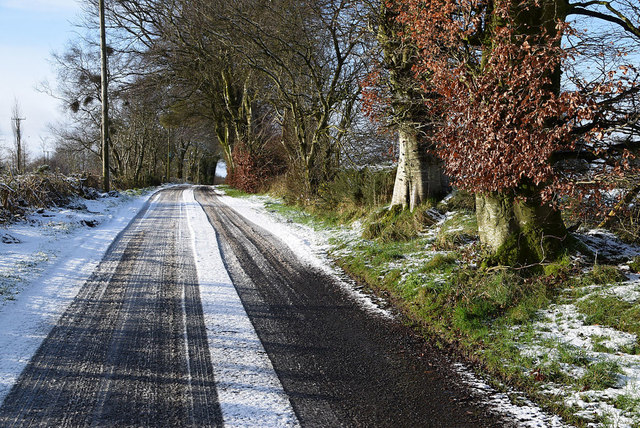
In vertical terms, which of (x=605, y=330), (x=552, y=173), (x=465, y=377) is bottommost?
(x=465, y=377)

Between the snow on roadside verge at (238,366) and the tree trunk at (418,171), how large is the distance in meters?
4.72

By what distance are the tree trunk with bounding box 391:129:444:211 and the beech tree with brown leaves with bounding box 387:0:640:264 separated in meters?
2.71

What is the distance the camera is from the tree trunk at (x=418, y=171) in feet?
28.6

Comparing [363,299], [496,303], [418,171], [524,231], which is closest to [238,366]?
[363,299]

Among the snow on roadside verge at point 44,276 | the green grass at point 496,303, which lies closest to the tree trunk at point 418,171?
the green grass at point 496,303

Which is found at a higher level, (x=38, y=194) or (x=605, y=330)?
(x=38, y=194)

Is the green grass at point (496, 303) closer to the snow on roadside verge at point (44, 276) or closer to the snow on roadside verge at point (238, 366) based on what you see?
the snow on roadside verge at point (238, 366)

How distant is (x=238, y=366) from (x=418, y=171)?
632 cm

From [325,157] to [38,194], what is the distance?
29.9ft

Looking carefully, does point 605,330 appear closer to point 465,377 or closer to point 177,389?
point 465,377

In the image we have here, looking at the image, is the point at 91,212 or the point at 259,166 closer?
the point at 91,212

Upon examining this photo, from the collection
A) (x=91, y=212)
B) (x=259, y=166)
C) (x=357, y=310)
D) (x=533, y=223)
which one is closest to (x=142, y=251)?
(x=357, y=310)

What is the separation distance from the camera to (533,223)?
5.55 metres

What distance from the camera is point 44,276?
6.16 meters
